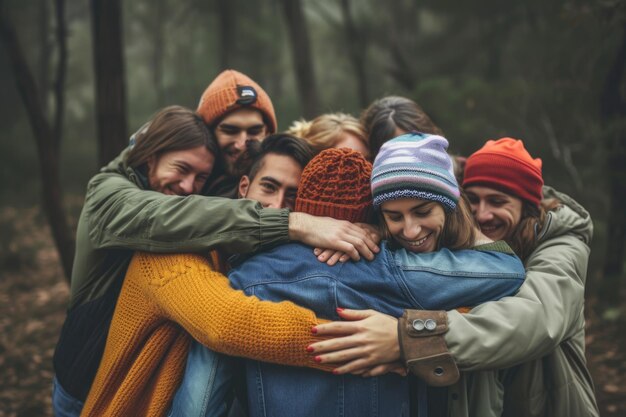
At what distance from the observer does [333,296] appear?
2203mm

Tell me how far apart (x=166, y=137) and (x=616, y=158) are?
541 cm

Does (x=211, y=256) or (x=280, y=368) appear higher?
(x=211, y=256)

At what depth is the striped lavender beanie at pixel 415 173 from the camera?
7.72 ft

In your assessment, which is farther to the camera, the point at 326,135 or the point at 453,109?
the point at 453,109

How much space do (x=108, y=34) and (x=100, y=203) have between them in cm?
337

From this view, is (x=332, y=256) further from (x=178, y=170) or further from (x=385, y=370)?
(x=178, y=170)

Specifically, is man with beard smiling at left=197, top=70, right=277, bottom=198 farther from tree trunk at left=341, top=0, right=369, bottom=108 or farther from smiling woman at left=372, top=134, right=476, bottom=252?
tree trunk at left=341, top=0, right=369, bottom=108

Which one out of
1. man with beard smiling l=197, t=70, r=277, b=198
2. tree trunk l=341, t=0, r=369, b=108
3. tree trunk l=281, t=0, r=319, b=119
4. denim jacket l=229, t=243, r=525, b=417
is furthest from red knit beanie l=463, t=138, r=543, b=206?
tree trunk l=341, t=0, r=369, b=108

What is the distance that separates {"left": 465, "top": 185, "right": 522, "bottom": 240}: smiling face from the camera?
9.77 feet

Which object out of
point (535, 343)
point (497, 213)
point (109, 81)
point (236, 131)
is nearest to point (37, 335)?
point (109, 81)

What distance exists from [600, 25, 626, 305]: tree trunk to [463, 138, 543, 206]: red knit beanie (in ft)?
11.4

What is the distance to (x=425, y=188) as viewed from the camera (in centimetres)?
238

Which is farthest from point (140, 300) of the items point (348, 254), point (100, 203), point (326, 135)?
point (326, 135)

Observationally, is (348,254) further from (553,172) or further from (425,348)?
(553,172)
